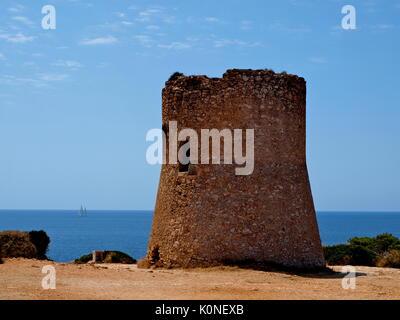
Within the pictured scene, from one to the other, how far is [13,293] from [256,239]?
22.1 feet

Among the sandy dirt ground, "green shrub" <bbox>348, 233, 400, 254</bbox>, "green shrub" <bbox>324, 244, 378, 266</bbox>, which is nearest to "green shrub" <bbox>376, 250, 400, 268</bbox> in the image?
"green shrub" <bbox>324, 244, 378, 266</bbox>

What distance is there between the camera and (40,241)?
19109mm

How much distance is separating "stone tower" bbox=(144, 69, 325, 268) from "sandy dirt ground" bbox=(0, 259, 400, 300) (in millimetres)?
786

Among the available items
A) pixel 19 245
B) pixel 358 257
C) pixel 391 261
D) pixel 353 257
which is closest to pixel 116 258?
pixel 19 245

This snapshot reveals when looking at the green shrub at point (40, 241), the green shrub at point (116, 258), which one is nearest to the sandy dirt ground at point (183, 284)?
the green shrub at point (40, 241)

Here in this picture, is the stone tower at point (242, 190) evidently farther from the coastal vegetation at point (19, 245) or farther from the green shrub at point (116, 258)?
the green shrub at point (116, 258)

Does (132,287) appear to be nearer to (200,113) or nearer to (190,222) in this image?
(190,222)

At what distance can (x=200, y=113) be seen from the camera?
52.2ft

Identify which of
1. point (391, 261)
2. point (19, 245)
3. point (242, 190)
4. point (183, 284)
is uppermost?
point (242, 190)

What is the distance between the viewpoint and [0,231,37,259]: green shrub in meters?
17.3

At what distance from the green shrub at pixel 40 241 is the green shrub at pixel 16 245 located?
596 millimetres

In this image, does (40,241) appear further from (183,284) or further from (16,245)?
(183,284)

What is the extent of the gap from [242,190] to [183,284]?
12.2ft
